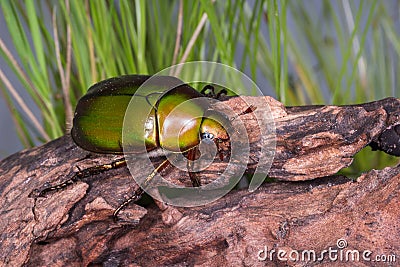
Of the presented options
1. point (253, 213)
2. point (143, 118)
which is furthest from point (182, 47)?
point (253, 213)

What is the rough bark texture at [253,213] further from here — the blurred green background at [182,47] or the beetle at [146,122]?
the blurred green background at [182,47]

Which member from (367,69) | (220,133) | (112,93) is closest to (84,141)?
(112,93)

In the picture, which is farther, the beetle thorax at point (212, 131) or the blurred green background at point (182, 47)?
the blurred green background at point (182, 47)

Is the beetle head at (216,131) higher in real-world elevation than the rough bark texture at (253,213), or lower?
higher

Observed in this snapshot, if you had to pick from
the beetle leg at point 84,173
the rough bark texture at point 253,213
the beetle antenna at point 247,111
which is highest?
the beetle antenna at point 247,111

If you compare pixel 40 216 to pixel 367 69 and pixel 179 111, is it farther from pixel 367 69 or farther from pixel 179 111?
pixel 367 69

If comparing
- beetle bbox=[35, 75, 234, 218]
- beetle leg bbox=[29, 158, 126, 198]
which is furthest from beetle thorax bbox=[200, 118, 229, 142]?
beetle leg bbox=[29, 158, 126, 198]

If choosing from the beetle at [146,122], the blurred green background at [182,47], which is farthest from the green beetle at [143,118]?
the blurred green background at [182,47]

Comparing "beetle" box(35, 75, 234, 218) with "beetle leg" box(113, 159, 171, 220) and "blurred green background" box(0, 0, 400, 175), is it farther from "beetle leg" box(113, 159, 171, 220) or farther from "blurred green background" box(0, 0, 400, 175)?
"blurred green background" box(0, 0, 400, 175)
